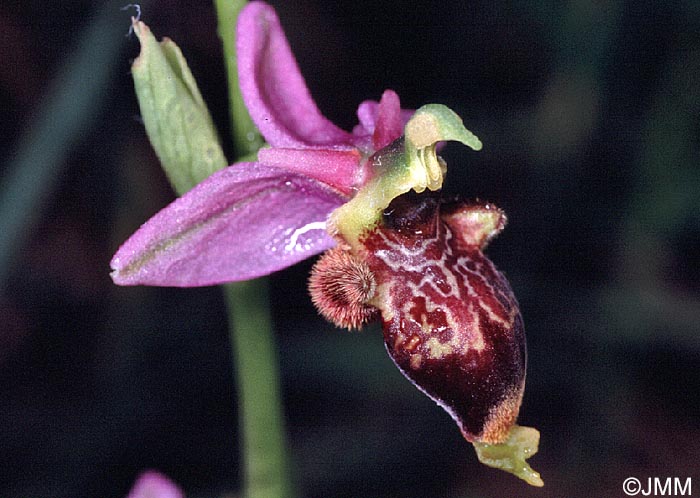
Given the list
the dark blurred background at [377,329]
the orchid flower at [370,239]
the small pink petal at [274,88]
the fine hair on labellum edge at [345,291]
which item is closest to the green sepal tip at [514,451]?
the orchid flower at [370,239]

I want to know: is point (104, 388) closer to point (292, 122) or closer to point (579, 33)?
point (292, 122)

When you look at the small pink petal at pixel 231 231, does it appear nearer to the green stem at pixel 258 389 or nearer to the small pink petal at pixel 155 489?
the green stem at pixel 258 389

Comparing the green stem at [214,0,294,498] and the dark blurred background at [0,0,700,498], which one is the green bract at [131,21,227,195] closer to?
the green stem at [214,0,294,498]

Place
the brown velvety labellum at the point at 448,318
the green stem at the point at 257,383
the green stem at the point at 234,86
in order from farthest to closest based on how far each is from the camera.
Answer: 1. the green stem at the point at 257,383
2. the green stem at the point at 234,86
3. the brown velvety labellum at the point at 448,318

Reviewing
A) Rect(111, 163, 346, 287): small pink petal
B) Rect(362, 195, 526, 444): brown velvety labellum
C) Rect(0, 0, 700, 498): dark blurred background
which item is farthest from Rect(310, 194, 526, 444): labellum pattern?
Rect(0, 0, 700, 498): dark blurred background

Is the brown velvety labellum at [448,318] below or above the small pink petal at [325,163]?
below

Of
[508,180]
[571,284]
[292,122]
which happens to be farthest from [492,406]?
[508,180]
